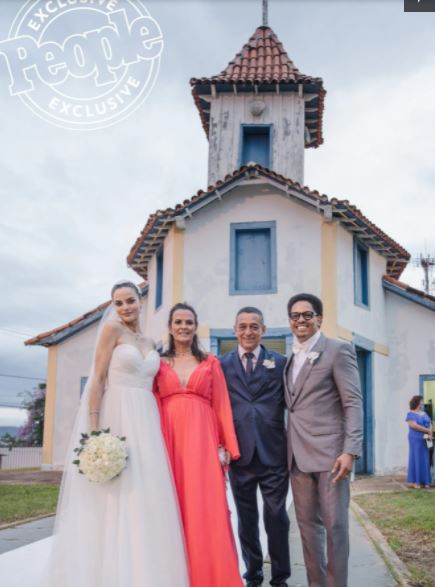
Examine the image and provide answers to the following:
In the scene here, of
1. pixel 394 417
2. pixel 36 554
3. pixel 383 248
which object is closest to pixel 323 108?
pixel 383 248

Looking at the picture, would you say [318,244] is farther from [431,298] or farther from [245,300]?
[431,298]

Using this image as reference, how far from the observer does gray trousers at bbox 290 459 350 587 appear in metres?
4.11

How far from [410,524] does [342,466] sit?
412cm

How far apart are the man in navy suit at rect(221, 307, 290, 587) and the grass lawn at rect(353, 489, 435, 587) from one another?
3.93 ft

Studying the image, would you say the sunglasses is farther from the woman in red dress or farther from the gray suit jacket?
the woman in red dress

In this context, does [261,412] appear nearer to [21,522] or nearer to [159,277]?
[21,522]

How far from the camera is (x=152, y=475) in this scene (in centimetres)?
432

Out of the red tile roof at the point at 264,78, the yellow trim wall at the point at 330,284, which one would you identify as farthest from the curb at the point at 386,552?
the red tile roof at the point at 264,78

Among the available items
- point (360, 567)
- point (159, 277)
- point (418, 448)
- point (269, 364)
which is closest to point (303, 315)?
point (269, 364)

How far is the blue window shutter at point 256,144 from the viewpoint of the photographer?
1698cm

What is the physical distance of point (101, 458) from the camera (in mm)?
4191

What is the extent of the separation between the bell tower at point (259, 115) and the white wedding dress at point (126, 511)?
1278 cm

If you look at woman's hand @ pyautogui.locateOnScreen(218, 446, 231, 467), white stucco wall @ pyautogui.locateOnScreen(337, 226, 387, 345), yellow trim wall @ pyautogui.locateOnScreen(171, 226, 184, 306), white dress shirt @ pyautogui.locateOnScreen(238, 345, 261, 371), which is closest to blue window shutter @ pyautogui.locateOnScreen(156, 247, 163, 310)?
yellow trim wall @ pyautogui.locateOnScreen(171, 226, 184, 306)

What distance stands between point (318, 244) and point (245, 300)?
198 cm
